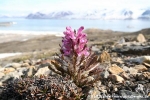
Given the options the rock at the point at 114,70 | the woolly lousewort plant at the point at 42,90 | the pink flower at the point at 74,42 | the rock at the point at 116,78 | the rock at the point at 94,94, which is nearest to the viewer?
the woolly lousewort plant at the point at 42,90

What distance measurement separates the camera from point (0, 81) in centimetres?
644

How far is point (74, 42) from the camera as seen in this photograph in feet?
14.0

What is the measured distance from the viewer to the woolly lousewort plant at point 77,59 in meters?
4.29

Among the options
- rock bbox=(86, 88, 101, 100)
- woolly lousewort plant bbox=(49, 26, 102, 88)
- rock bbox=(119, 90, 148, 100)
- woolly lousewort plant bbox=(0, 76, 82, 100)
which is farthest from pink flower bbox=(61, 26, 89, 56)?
rock bbox=(119, 90, 148, 100)

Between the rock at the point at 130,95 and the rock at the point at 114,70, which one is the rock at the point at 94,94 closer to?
the rock at the point at 130,95

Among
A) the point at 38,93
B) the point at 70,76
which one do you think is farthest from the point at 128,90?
the point at 38,93

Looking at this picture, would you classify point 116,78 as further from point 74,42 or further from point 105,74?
point 74,42

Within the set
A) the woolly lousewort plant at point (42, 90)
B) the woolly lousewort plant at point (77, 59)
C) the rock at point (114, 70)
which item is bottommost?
the rock at point (114, 70)

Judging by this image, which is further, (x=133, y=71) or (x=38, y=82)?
(x=133, y=71)

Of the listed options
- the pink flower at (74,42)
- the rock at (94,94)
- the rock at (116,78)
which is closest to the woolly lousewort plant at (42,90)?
the rock at (94,94)

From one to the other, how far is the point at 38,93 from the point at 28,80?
1.48ft

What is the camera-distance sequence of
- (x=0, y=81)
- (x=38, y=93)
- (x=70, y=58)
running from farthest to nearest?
1. (x=0, y=81)
2. (x=70, y=58)
3. (x=38, y=93)

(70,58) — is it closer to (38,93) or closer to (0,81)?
(38,93)

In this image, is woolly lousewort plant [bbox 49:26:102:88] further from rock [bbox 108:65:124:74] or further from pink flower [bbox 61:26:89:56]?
rock [bbox 108:65:124:74]
